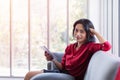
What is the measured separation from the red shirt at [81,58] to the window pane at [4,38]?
1556 mm

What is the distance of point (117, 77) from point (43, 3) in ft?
7.58

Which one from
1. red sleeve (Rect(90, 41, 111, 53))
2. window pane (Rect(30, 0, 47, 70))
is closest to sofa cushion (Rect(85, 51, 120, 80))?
red sleeve (Rect(90, 41, 111, 53))

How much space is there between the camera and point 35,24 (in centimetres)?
369

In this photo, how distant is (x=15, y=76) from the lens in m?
3.79

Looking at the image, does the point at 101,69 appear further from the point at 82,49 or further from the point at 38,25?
the point at 38,25

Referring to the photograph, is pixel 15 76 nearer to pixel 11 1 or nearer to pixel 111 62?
pixel 11 1

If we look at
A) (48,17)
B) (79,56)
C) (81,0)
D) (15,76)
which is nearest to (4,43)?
(15,76)

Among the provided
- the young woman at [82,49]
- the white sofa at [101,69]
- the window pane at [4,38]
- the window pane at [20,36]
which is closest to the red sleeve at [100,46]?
the young woman at [82,49]

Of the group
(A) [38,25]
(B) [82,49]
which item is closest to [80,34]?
(B) [82,49]

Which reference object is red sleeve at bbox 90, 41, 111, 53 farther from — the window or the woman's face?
the window

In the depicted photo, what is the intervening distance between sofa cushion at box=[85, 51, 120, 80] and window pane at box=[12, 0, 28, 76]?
177 cm

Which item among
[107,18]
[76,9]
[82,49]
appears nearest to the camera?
[82,49]

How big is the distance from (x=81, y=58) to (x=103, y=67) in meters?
0.56

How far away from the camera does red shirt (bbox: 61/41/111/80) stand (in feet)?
7.44
